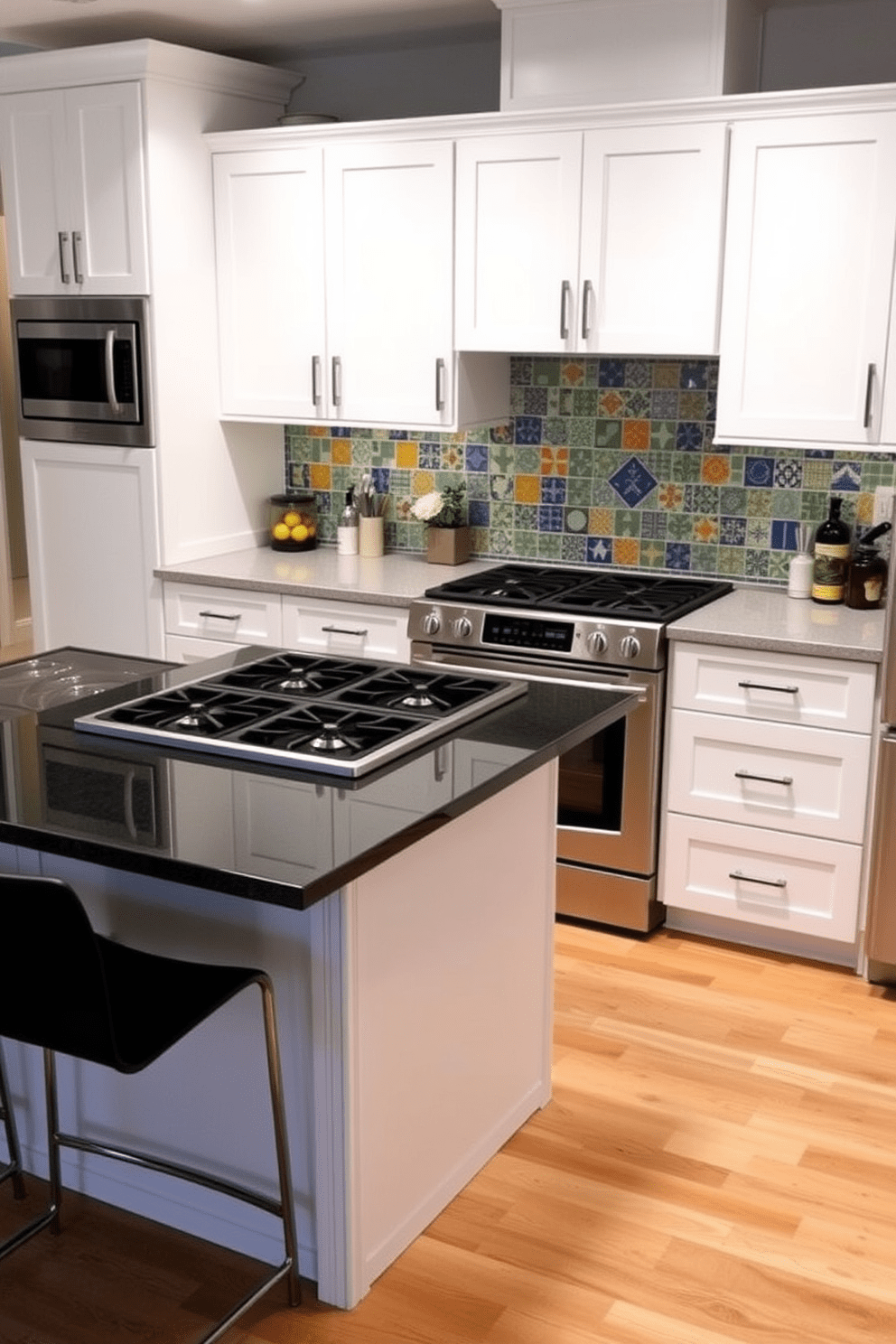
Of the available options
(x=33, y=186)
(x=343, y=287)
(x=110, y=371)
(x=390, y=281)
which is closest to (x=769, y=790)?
(x=390, y=281)

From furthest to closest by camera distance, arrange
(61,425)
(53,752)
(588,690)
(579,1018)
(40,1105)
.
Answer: (61,425) → (579,1018) → (588,690) → (40,1105) → (53,752)

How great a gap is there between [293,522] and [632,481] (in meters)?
1.17

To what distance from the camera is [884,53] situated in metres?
3.70

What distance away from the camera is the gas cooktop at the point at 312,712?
7.75ft

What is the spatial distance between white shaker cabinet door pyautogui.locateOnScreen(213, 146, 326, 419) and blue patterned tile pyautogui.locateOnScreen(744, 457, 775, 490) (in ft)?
4.32

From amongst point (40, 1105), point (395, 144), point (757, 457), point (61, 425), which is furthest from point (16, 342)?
point (40, 1105)

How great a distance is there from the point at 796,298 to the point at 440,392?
1.08 meters

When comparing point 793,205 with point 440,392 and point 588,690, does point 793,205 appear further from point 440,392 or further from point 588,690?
point 588,690

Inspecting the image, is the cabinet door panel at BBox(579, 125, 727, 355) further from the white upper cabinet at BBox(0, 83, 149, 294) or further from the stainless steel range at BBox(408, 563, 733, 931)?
the white upper cabinet at BBox(0, 83, 149, 294)

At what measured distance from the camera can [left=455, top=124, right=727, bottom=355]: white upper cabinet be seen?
12.0ft

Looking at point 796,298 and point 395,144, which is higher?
point 395,144

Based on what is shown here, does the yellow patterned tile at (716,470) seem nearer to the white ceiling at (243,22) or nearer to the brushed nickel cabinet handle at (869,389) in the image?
the brushed nickel cabinet handle at (869,389)

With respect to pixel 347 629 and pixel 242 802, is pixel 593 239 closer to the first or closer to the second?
pixel 347 629

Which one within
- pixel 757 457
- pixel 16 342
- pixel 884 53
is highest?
pixel 884 53
